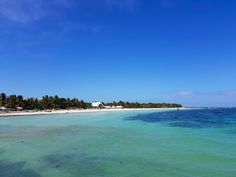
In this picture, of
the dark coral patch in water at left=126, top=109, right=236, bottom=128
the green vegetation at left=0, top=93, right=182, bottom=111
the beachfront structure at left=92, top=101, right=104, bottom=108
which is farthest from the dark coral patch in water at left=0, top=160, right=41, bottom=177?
the beachfront structure at left=92, top=101, right=104, bottom=108

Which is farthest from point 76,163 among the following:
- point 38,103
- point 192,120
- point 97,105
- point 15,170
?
point 97,105

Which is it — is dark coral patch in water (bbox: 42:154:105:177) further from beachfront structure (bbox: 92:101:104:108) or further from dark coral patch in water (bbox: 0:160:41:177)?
beachfront structure (bbox: 92:101:104:108)

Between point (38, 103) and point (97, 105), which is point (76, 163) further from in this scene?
point (97, 105)

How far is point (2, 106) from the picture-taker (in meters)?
93.4

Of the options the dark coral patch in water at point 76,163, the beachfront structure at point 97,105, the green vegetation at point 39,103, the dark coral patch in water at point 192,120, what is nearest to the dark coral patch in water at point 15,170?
the dark coral patch in water at point 76,163

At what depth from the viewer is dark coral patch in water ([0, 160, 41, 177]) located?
429 inches

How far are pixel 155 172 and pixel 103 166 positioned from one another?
7.04 feet

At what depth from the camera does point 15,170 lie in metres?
11.7

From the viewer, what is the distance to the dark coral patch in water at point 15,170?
10.9m

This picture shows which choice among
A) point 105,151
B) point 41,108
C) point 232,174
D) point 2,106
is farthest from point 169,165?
point 41,108

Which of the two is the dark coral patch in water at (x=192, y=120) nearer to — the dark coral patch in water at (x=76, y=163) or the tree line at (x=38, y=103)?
the dark coral patch in water at (x=76, y=163)

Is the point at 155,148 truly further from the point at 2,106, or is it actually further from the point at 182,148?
the point at 2,106

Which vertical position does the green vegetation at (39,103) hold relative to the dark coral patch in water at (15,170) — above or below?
above

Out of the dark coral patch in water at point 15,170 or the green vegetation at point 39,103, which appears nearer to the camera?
the dark coral patch in water at point 15,170
